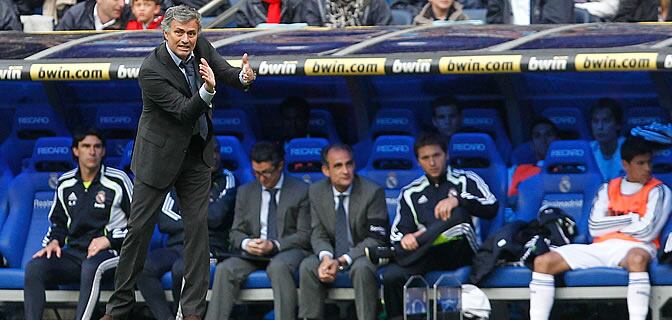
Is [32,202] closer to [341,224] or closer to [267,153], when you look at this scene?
[267,153]

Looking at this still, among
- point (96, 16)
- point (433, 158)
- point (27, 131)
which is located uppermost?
point (96, 16)

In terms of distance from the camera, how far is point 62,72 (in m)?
12.4

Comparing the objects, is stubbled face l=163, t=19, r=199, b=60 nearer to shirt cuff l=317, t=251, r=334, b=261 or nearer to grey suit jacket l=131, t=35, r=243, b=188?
grey suit jacket l=131, t=35, r=243, b=188

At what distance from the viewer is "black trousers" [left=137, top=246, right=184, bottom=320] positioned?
12.3 m

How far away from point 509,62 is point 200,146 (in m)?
2.49

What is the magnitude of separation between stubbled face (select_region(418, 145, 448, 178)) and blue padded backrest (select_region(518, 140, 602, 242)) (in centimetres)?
72

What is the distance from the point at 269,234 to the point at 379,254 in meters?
0.91

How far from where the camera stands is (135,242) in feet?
33.7

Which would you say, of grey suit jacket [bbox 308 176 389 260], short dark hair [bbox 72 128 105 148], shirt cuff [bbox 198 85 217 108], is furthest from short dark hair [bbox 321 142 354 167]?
shirt cuff [bbox 198 85 217 108]

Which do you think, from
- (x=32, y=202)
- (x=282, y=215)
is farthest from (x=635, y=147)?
(x=32, y=202)

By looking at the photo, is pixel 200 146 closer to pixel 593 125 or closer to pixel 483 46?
pixel 483 46

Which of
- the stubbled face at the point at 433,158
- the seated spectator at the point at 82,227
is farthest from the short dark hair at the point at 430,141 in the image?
the seated spectator at the point at 82,227

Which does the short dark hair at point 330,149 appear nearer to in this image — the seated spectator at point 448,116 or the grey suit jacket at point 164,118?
the seated spectator at point 448,116

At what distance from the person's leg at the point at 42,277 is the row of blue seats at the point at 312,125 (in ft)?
4.40
